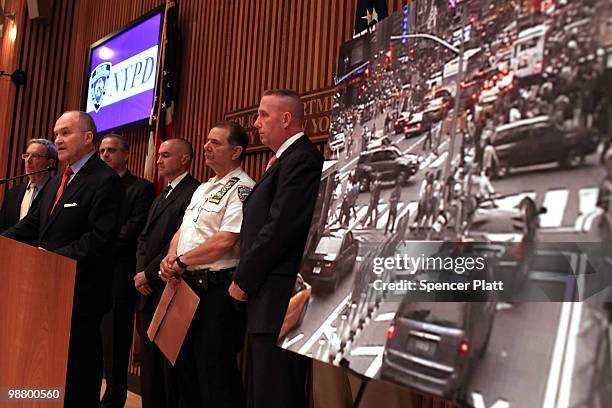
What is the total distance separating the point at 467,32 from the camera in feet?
4.19

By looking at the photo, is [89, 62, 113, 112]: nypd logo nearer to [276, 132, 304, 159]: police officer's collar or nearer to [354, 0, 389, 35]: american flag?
[354, 0, 389, 35]: american flag

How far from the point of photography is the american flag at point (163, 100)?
4.59m

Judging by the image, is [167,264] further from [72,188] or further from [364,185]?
[364,185]

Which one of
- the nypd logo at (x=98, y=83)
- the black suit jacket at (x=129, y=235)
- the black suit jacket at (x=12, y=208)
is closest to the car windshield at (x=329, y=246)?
the black suit jacket at (x=129, y=235)

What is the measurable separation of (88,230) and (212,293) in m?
0.72

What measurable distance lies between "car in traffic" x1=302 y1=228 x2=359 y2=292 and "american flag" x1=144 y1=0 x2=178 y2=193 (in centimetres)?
305

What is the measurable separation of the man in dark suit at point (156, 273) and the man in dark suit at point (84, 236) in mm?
325

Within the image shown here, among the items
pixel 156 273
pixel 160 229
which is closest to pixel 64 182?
pixel 160 229

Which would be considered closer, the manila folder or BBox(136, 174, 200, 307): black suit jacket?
the manila folder

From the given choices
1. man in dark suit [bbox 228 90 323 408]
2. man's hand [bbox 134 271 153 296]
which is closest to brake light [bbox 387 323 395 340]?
man in dark suit [bbox 228 90 323 408]

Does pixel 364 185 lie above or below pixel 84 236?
above

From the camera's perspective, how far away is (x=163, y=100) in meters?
4.64

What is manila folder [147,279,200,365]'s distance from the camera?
9.10ft

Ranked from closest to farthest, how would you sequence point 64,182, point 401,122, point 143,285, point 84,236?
point 401,122, point 84,236, point 64,182, point 143,285
